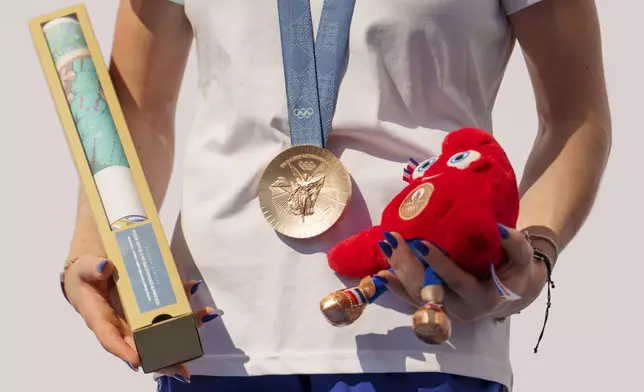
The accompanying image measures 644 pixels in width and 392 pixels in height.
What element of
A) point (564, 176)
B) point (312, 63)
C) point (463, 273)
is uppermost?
point (312, 63)

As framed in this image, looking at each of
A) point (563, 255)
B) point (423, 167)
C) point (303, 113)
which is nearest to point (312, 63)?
point (303, 113)

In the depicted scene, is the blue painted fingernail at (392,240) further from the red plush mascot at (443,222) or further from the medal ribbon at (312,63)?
the medal ribbon at (312,63)

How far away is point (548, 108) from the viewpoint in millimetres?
1265

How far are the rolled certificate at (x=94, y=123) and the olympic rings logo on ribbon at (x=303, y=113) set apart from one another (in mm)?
159

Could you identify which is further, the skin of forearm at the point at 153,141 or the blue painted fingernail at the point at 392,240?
the skin of forearm at the point at 153,141

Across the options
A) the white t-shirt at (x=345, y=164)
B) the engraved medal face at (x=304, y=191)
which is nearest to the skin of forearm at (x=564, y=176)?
the white t-shirt at (x=345, y=164)

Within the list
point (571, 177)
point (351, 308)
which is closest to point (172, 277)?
point (351, 308)

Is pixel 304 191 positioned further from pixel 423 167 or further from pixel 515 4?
pixel 515 4

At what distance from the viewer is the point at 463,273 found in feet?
3.33

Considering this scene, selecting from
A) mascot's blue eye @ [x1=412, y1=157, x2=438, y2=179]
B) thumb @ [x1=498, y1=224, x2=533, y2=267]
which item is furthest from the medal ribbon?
thumb @ [x1=498, y1=224, x2=533, y2=267]

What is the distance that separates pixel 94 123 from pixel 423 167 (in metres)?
0.32

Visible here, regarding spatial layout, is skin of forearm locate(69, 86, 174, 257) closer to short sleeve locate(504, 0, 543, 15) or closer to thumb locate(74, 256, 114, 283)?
thumb locate(74, 256, 114, 283)

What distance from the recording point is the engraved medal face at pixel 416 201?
3.39 feet

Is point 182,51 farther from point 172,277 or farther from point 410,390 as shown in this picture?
point 410,390
